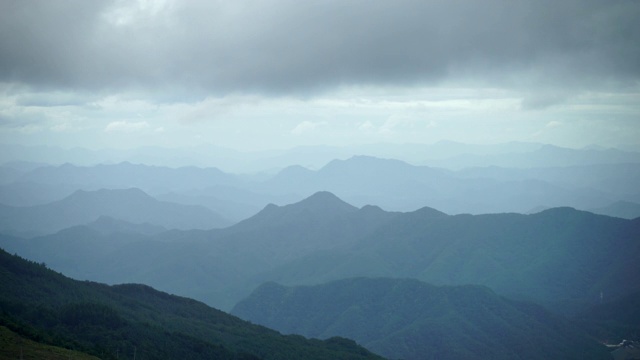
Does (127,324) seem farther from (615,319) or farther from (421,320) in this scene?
(615,319)

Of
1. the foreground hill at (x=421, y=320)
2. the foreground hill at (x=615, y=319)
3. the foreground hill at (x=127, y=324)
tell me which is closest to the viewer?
the foreground hill at (x=127, y=324)

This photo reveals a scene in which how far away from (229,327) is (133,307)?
19.5 meters

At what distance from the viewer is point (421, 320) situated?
162 meters

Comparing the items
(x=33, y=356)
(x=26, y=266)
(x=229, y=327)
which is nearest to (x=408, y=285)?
(x=229, y=327)

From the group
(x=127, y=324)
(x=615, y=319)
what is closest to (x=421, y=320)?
(x=615, y=319)

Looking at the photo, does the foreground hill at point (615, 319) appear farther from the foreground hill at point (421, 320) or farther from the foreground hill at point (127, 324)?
the foreground hill at point (127, 324)

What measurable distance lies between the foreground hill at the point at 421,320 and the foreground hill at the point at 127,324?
36.1 m

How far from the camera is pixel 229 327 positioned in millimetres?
120500

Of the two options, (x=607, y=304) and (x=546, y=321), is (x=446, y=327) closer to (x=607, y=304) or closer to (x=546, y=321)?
(x=546, y=321)

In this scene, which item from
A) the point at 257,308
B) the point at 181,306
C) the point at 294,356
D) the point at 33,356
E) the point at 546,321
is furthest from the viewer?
the point at 257,308

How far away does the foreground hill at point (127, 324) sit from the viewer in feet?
294

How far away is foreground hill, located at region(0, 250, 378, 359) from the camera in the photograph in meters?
89.7

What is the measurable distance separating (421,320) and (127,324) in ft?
287

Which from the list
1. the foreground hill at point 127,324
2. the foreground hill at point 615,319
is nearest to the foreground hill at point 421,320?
the foreground hill at point 615,319
